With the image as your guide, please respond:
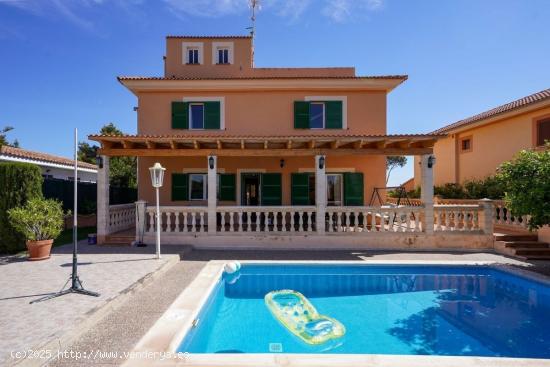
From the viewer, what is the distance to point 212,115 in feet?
39.6

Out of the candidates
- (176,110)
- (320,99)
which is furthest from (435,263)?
(176,110)

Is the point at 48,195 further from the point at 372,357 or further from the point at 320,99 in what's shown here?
the point at 372,357

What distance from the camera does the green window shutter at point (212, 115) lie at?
12.0 m

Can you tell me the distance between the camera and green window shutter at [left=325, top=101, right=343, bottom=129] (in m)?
12.0

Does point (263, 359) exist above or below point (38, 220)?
below

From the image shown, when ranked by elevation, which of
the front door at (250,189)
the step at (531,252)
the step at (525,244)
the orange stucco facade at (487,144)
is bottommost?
the step at (531,252)

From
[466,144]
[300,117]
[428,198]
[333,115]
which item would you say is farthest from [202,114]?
[466,144]

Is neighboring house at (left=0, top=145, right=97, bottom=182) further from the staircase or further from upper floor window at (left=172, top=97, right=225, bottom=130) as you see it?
the staircase

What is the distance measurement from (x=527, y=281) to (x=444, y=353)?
430 cm

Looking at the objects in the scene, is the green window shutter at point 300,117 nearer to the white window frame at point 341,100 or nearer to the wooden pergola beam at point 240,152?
the white window frame at point 341,100

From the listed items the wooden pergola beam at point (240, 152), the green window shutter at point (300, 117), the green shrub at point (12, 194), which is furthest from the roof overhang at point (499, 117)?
the green shrub at point (12, 194)

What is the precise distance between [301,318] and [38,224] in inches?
288

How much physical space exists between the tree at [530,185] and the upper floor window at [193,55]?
42.7 feet

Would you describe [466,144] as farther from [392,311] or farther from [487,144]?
[392,311]
